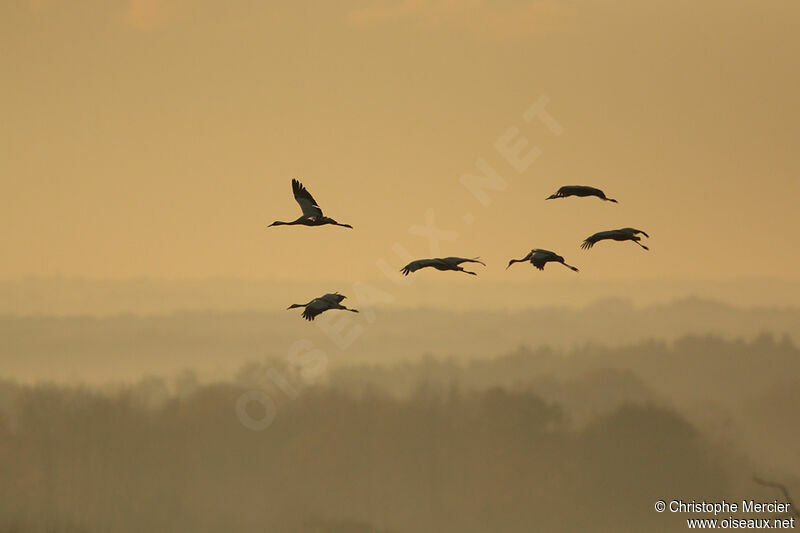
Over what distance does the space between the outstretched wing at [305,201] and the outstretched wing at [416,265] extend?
10794mm

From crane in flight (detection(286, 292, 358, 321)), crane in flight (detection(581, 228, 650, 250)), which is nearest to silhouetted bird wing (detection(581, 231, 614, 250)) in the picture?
crane in flight (detection(581, 228, 650, 250))

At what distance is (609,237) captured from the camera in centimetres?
7219

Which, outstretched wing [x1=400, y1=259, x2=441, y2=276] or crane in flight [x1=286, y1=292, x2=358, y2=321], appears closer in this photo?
outstretched wing [x1=400, y1=259, x2=441, y2=276]

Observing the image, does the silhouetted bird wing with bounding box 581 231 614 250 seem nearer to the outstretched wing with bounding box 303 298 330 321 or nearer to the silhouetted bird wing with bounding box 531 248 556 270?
the silhouetted bird wing with bounding box 531 248 556 270

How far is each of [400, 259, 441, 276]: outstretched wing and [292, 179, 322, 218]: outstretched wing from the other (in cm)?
1079

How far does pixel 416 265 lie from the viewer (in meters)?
70.1

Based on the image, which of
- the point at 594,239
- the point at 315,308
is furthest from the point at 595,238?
the point at 315,308

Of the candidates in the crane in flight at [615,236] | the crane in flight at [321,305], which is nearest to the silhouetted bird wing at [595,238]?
the crane in flight at [615,236]

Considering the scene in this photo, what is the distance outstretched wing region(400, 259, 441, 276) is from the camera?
6981cm

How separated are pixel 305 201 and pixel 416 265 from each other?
11446 millimetres

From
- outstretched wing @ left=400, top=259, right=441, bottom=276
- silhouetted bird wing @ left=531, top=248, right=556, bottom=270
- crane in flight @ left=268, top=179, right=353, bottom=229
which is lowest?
outstretched wing @ left=400, top=259, right=441, bottom=276

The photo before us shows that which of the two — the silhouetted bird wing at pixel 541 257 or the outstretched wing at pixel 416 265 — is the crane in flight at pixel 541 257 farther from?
the outstretched wing at pixel 416 265

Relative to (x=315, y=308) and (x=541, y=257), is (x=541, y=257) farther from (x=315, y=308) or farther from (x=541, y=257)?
(x=315, y=308)

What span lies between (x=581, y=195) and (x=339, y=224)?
47.4 ft
